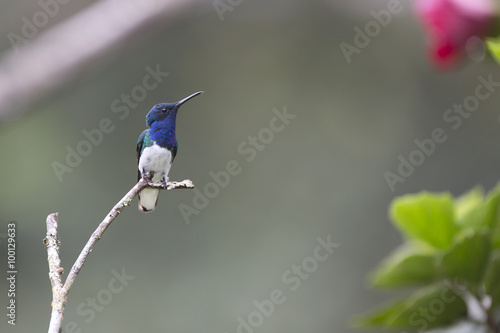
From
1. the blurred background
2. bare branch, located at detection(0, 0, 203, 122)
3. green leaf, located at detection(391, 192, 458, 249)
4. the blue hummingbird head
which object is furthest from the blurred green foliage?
the blurred background

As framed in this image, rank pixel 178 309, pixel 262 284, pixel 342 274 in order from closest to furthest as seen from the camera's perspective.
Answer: pixel 178 309 < pixel 262 284 < pixel 342 274

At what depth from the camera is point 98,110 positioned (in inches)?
187

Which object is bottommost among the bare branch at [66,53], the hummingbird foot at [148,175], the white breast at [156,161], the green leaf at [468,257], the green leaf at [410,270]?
the green leaf at [468,257]

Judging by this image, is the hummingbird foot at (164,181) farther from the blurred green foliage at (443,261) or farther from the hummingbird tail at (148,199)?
the blurred green foliage at (443,261)

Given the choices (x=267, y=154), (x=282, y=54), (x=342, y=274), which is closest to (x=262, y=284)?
(x=342, y=274)

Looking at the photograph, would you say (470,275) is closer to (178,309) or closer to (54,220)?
(54,220)

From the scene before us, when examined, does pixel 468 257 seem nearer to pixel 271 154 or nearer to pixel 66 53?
pixel 66 53

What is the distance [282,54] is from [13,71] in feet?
22.9

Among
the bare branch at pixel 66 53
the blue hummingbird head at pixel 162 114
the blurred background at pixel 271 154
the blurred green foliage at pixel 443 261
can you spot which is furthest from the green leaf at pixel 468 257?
the blurred background at pixel 271 154

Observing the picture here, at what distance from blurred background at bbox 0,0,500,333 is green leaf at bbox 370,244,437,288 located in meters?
2.75

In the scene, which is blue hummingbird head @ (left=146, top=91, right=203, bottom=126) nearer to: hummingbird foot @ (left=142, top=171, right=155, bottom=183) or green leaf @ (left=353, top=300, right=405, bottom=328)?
hummingbird foot @ (left=142, top=171, right=155, bottom=183)

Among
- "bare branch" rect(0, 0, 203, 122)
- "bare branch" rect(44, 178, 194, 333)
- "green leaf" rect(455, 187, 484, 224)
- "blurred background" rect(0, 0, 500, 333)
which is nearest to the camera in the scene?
"bare branch" rect(44, 178, 194, 333)

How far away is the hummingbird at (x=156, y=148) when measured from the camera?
48 centimetres

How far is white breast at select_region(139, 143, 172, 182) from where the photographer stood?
489mm
